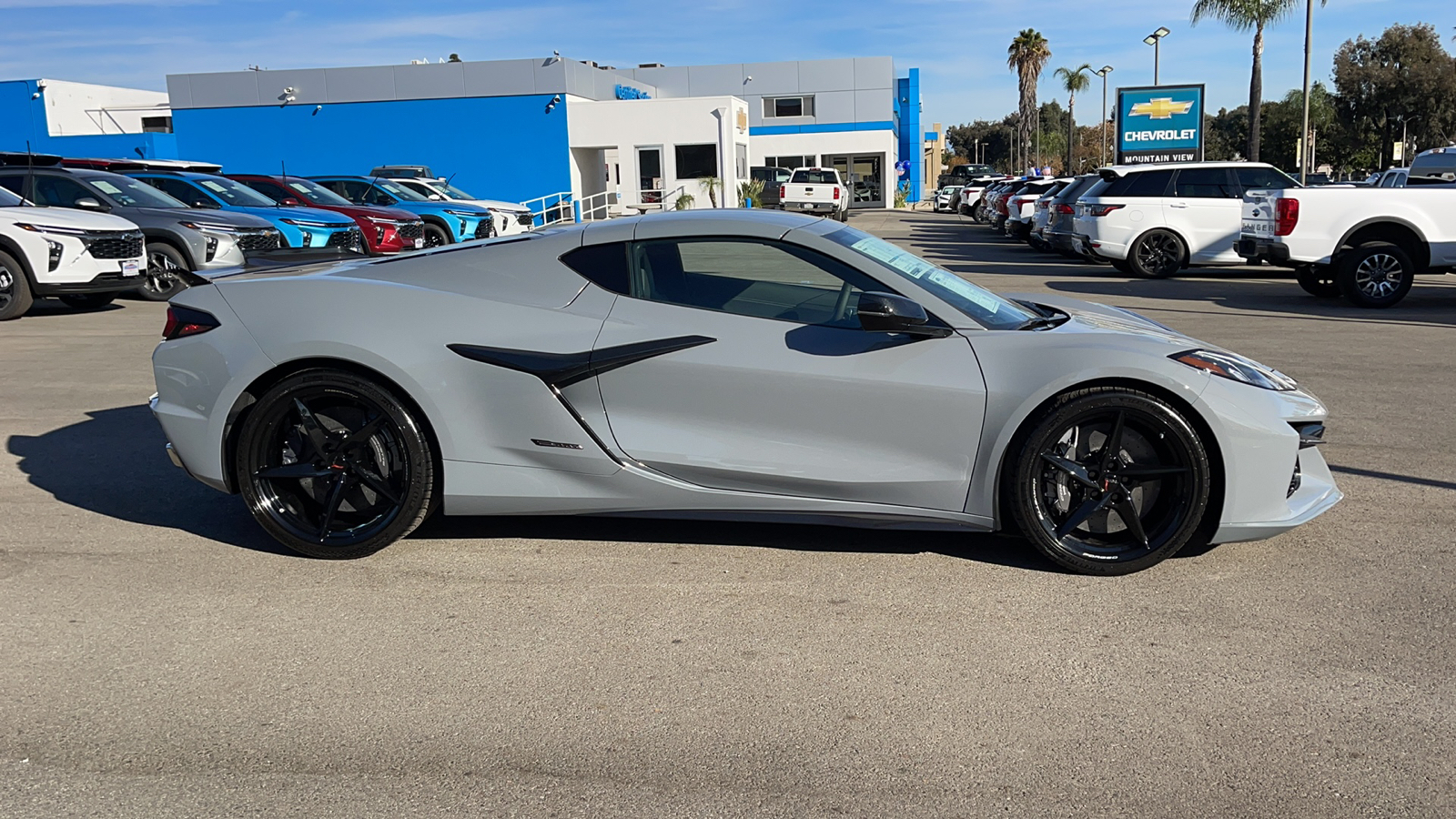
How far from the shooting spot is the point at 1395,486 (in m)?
5.55

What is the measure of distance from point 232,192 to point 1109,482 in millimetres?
15573

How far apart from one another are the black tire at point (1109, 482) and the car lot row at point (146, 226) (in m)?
7.48

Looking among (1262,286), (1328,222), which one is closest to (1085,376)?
(1328,222)

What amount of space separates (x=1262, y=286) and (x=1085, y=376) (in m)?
13.4

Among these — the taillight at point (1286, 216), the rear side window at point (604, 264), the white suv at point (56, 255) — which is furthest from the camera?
the taillight at point (1286, 216)

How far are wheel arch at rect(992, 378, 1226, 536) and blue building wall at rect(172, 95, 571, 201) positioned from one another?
42.8 metres

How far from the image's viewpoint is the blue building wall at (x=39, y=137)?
4766 centimetres

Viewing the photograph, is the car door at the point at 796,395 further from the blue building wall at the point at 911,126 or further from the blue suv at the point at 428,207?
the blue building wall at the point at 911,126

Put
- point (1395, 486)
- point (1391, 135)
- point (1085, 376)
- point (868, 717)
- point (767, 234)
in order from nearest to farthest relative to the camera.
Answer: point (868, 717), point (1085, 376), point (767, 234), point (1395, 486), point (1391, 135)

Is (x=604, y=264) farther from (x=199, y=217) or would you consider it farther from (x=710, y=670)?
(x=199, y=217)

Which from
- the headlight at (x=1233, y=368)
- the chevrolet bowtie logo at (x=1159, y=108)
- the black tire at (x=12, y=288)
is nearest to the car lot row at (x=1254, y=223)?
the chevrolet bowtie logo at (x=1159, y=108)

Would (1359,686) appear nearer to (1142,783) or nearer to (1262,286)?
(1142,783)

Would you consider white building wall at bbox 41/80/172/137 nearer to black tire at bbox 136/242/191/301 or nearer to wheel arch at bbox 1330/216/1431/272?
black tire at bbox 136/242/191/301

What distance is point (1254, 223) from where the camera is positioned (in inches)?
559
